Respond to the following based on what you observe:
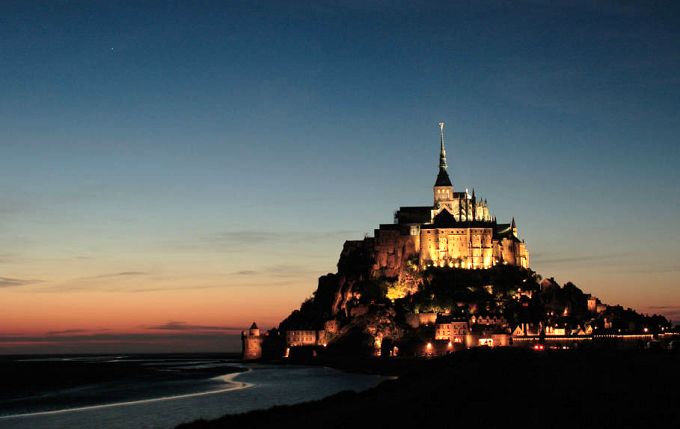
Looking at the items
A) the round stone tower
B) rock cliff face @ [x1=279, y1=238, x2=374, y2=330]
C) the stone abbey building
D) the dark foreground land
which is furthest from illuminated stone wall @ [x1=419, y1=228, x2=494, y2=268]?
the dark foreground land

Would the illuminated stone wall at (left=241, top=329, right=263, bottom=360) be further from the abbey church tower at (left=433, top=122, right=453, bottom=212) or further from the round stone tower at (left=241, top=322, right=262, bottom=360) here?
the abbey church tower at (left=433, top=122, right=453, bottom=212)

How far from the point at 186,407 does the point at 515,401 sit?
27.7m

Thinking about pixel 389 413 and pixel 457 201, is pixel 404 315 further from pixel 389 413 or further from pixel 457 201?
pixel 389 413

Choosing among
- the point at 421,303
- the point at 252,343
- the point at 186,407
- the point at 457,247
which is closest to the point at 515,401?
the point at 186,407

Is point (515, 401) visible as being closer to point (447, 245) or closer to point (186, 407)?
point (186, 407)

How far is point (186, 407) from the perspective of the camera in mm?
53000

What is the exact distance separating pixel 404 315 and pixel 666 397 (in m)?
81.0

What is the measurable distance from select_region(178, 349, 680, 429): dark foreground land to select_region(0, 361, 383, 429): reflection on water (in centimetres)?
877

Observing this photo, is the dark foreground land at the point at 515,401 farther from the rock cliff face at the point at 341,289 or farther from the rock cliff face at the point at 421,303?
the rock cliff face at the point at 341,289

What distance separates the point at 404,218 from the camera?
136125 mm

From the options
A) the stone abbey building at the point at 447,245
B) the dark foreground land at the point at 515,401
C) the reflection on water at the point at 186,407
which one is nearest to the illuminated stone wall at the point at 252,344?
the stone abbey building at the point at 447,245

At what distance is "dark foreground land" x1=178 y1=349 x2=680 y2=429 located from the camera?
28344 mm

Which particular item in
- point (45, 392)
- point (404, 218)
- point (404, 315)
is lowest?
point (45, 392)

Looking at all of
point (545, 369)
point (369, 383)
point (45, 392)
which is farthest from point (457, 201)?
point (545, 369)
